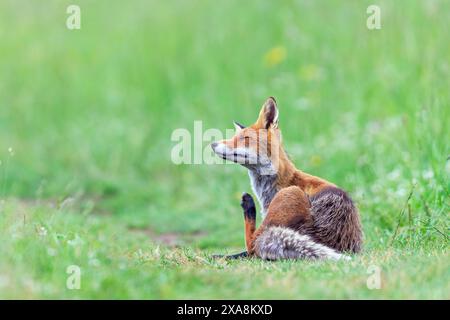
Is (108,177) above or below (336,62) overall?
below

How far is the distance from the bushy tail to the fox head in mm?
649

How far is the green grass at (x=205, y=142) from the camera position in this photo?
5.55 metres

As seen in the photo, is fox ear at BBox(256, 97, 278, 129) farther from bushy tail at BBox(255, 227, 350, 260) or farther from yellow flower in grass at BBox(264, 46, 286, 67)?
yellow flower in grass at BBox(264, 46, 286, 67)

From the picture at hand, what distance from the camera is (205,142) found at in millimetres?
11977

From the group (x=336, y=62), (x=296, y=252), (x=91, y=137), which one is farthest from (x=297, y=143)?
(x=296, y=252)

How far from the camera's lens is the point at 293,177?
6.96 meters

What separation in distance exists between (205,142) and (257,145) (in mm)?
5295

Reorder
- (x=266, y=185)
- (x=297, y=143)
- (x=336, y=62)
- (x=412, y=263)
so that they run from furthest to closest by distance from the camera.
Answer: (x=336, y=62) < (x=297, y=143) < (x=266, y=185) < (x=412, y=263)

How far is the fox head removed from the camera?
6.65 meters

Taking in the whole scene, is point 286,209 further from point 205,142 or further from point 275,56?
point 275,56

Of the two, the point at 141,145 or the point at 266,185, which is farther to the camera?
the point at 141,145
